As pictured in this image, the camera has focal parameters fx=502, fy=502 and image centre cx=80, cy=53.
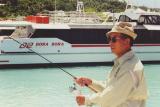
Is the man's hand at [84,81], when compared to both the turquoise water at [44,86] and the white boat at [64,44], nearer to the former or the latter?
the turquoise water at [44,86]

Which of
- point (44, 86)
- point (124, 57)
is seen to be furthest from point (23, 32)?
point (124, 57)

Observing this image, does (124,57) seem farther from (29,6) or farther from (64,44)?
(29,6)

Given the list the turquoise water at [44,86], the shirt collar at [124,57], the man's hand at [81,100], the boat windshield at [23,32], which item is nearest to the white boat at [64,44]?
the boat windshield at [23,32]

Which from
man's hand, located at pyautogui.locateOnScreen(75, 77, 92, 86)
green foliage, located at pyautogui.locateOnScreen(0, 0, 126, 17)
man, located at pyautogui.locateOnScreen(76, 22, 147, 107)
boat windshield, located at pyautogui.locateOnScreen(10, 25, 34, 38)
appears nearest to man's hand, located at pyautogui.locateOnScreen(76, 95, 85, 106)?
man, located at pyautogui.locateOnScreen(76, 22, 147, 107)

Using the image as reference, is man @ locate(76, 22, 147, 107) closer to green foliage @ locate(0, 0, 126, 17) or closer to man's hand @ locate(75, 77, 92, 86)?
man's hand @ locate(75, 77, 92, 86)

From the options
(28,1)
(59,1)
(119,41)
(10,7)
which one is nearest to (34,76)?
(119,41)

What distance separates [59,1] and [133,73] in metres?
51.9

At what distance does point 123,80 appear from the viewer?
2.67m

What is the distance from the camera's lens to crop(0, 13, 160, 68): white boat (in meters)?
18.1

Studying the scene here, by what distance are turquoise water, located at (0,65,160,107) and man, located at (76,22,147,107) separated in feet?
26.9

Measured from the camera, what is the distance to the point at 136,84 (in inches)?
106

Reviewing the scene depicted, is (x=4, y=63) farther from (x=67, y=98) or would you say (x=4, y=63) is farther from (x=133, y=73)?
(x=133, y=73)

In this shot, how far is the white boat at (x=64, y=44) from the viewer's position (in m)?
18.1

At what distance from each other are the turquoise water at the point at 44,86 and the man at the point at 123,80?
8.21m
